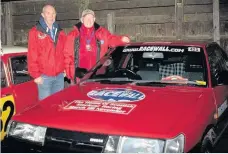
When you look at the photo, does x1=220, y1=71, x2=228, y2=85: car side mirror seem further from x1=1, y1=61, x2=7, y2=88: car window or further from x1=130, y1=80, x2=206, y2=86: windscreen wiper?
x1=1, y1=61, x2=7, y2=88: car window

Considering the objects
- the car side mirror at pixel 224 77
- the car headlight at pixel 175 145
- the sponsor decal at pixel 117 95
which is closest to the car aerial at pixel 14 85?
the sponsor decal at pixel 117 95

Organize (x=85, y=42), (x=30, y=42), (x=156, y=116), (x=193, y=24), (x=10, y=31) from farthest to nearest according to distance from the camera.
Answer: (x=10, y=31) → (x=193, y=24) → (x=85, y=42) → (x=30, y=42) → (x=156, y=116)

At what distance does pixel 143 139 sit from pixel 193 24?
254 inches

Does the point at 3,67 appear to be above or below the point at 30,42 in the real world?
below

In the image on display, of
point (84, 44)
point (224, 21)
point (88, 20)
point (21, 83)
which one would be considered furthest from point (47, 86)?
point (224, 21)

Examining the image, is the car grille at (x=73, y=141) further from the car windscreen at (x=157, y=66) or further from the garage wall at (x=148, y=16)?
the garage wall at (x=148, y=16)

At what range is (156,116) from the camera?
3.16 meters

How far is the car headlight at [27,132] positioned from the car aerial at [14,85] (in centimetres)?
138

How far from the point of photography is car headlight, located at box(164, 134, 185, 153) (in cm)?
283

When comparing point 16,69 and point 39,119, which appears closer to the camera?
point 39,119

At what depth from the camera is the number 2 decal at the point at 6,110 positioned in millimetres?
4676

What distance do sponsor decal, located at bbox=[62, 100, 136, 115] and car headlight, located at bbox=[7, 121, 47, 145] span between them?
362 mm

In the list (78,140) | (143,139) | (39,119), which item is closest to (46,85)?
(39,119)

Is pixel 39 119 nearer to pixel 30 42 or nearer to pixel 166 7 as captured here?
pixel 30 42
